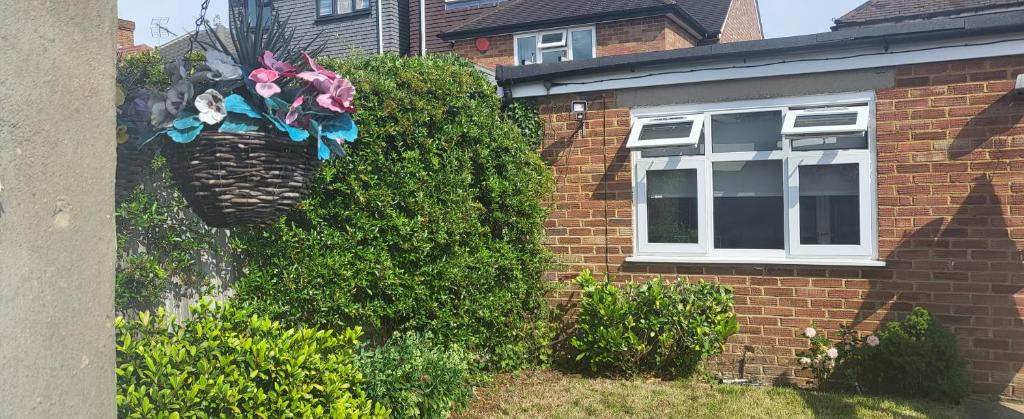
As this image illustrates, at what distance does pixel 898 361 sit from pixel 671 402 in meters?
1.71

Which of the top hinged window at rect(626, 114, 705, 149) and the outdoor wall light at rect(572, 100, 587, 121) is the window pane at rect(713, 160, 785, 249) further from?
the outdoor wall light at rect(572, 100, 587, 121)

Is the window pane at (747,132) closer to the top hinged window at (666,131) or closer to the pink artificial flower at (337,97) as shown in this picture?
the top hinged window at (666,131)

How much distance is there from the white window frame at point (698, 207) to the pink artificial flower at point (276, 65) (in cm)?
456

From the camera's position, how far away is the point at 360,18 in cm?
2170

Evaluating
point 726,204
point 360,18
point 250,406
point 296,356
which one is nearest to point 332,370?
point 296,356

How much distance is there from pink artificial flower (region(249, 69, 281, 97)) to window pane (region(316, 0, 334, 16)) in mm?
20226

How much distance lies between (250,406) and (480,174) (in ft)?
10.5

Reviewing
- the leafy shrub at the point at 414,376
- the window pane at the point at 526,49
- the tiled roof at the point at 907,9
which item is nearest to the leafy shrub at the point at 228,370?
the leafy shrub at the point at 414,376

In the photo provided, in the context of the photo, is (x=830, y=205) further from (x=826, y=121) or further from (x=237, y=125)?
(x=237, y=125)

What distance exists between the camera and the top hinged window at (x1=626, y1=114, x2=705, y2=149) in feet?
22.3

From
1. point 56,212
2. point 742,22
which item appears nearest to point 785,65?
point 56,212

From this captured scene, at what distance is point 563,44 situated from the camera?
18.6 metres

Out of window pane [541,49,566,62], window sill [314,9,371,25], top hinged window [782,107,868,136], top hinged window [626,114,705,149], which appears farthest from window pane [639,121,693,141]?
window sill [314,9,371,25]

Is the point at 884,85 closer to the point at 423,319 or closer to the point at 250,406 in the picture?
the point at 423,319
